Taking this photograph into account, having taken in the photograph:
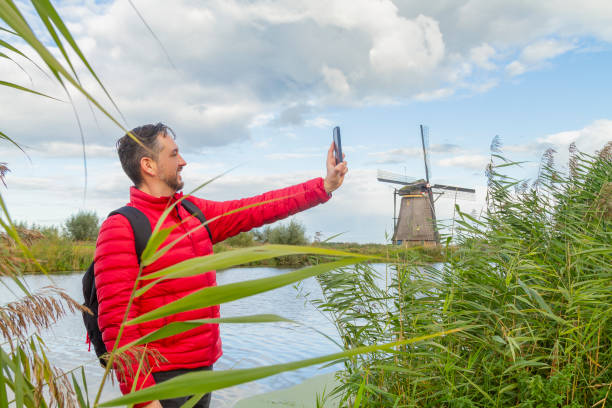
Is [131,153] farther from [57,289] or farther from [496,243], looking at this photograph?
[496,243]

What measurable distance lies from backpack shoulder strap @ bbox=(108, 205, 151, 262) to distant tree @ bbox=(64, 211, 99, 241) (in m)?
23.9

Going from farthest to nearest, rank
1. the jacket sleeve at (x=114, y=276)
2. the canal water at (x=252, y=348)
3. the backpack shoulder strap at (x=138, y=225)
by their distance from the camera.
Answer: the canal water at (x=252, y=348) < the backpack shoulder strap at (x=138, y=225) < the jacket sleeve at (x=114, y=276)

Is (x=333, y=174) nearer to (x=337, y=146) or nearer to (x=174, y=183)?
(x=337, y=146)

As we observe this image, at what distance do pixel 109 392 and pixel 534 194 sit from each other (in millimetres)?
5792

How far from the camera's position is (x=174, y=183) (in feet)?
7.61

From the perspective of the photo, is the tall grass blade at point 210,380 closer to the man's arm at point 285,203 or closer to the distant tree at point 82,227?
the man's arm at point 285,203

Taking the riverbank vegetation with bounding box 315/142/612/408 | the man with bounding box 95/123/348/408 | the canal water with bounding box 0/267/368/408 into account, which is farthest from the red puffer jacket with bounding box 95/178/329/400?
the canal water with bounding box 0/267/368/408

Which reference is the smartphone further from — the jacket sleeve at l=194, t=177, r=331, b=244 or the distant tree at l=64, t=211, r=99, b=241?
the distant tree at l=64, t=211, r=99, b=241

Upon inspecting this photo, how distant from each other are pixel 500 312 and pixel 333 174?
138 cm

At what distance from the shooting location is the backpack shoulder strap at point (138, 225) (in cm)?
203

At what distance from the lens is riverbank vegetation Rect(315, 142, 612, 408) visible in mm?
2537

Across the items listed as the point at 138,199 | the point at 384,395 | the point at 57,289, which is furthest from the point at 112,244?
the point at 384,395

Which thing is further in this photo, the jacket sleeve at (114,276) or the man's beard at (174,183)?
the man's beard at (174,183)

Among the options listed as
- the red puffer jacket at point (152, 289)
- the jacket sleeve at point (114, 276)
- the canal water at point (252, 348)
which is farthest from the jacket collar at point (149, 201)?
the canal water at point (252, 348)
